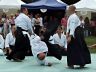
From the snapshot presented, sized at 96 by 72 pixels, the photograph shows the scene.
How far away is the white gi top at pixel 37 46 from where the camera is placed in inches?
529

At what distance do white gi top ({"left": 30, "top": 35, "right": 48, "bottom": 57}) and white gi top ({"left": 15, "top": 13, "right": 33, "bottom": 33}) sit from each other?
0.97m

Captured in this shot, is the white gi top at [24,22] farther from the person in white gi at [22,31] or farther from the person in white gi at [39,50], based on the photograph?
the person in white gi at [39,50]

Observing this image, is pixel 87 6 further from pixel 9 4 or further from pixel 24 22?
pixel 24 22

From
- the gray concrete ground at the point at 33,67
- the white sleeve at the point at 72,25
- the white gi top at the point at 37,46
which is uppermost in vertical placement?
the white sleeve at the point at 72,25

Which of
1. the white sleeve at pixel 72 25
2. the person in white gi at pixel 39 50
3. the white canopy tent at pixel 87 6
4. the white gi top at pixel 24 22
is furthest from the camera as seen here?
the white canopy tent at pixel 87 6

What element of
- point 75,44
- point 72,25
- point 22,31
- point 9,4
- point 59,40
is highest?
point 72,25

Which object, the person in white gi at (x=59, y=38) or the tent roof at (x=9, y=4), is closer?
the person in white gi at (x=59, y=38)

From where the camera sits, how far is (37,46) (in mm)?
13516

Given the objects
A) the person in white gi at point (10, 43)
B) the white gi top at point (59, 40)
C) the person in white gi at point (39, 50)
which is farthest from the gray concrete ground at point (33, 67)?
the white gi top at point (59, 40)

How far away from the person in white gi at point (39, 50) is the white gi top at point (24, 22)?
1030 millimetres

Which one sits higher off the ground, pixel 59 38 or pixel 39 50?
pixel 39 50

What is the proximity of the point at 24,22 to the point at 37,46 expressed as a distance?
1448 millimetres

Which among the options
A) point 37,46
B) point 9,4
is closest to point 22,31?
point 37,46

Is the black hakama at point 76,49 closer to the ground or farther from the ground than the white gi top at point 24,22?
closer to the ground
